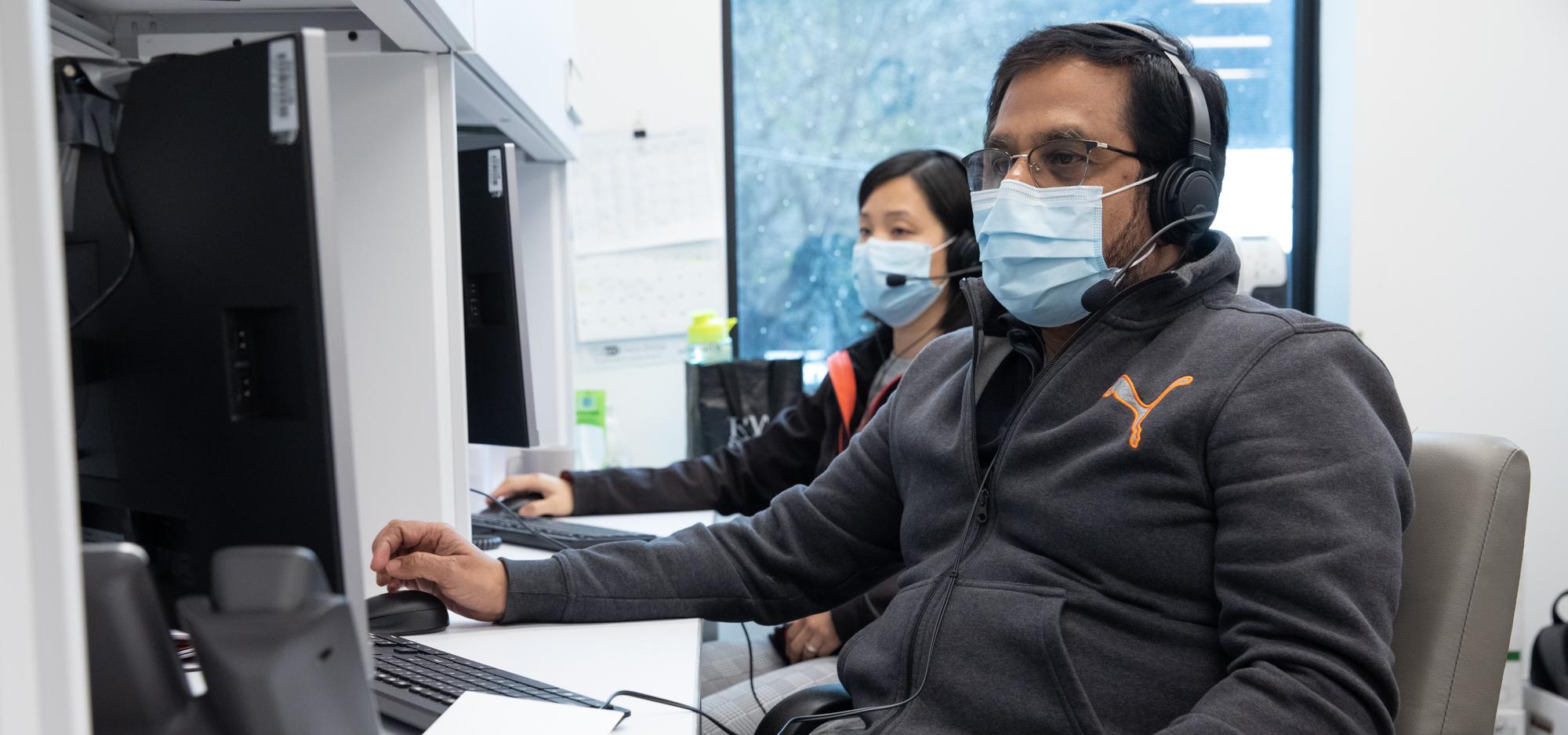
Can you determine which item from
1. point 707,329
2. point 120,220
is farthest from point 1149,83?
point 707,329

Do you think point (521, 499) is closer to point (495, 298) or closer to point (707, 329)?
point (495, 298)

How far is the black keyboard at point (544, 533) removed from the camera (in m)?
1.46

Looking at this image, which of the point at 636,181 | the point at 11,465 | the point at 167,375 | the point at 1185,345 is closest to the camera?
the point at 11,465

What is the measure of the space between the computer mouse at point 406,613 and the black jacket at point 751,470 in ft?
2.52

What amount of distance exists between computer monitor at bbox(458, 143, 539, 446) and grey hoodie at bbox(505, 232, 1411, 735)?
236 millimetres

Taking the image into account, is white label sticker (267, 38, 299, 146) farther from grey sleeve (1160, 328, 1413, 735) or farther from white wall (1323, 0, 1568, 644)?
white wall (1323, 0, 1568, 644)

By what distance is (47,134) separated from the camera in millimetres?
398

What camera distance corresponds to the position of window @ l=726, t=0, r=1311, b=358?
2818 mm

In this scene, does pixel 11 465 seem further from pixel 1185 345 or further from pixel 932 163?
pixel 932 163

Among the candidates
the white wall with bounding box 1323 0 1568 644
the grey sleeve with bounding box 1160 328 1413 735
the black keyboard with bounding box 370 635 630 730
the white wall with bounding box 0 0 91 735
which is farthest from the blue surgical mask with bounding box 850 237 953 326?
the white wall with bounding box 0 0 91 735

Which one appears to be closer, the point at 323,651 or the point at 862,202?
the point at 323,651

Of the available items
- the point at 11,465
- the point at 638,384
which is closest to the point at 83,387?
the point at 11,465

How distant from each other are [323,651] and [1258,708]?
0.63 metres

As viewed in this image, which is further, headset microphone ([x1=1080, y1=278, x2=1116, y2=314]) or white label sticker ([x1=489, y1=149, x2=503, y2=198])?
white label sticker ([x1=489, y1=149, x2=503, y2=198])
